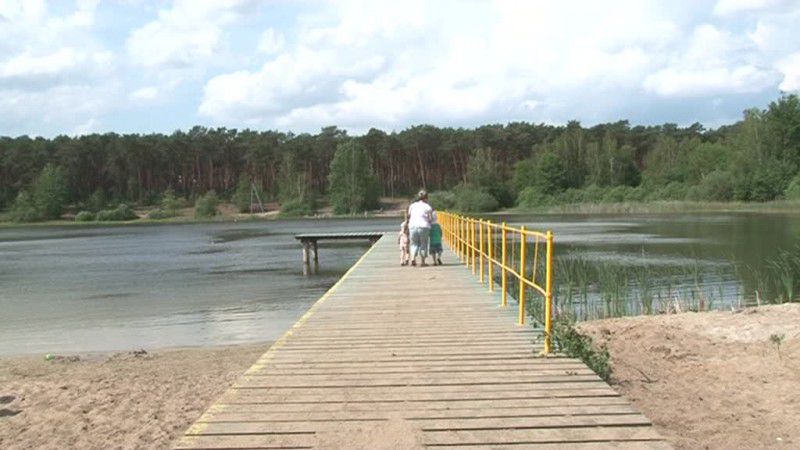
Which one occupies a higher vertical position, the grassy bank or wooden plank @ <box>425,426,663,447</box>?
wooden plank @ <box>425,426,663,447</box>

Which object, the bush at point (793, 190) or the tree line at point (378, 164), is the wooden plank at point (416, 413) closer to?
the bush at point (793, 190)

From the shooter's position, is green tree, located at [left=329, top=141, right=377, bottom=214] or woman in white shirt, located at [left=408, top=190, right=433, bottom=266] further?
green tree, located at [left=329, top=141, right=377, bottom=214]

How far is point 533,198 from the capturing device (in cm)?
9362

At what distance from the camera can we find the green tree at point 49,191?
98.3m

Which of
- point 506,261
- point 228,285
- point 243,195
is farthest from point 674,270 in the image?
point 243,195

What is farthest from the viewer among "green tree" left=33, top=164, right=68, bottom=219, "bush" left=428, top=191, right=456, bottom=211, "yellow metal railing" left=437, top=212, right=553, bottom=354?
"green tree" left=33, top=164, right=68, bottom=219

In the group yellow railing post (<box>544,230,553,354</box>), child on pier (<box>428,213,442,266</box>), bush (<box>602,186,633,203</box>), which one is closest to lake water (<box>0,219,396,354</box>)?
child on pier (<box>428,213,442,266</box>)

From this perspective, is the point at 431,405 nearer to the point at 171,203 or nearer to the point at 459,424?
the point at 459,424

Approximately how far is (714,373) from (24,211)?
352ft

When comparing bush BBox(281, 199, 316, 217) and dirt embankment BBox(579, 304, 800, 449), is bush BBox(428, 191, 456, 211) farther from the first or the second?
dirt embankment BBox(579, 304, 800, 449)

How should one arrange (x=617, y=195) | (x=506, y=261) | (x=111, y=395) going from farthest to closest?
(x=617, y=195), (x=506, y=261), (x=111, y=395)

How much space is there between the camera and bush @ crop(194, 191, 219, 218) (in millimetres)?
98688

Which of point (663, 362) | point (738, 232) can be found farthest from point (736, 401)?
point (738, 232)

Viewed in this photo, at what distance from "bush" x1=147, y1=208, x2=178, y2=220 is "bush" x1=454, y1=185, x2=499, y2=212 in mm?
37981
